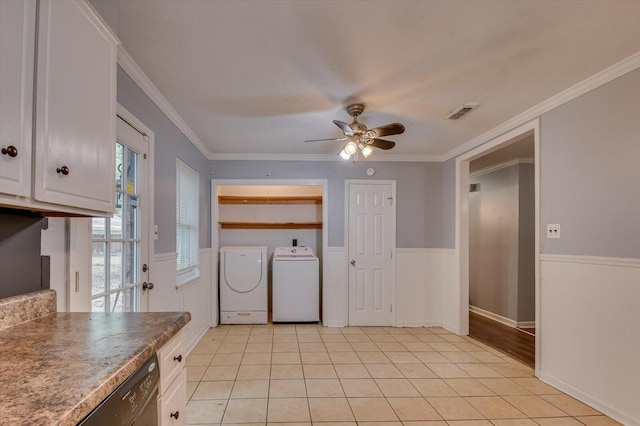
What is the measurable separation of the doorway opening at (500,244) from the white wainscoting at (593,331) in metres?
0.90

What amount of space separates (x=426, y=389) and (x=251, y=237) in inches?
131

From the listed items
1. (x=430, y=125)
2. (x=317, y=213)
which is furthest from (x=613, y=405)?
(x=317, y=213)

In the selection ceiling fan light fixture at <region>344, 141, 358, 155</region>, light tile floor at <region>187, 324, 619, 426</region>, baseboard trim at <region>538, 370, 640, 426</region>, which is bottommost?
light tile floor at <region>187, 324, 619, 426</region>

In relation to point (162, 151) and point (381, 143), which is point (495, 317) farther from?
point (162, 151)

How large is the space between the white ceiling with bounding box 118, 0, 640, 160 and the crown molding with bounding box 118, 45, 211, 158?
0.16 ft

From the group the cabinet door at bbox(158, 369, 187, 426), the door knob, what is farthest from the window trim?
the door knob

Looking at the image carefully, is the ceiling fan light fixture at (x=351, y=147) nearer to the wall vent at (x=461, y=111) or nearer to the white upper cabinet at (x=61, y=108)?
the wall vent at (x=461, y=111)

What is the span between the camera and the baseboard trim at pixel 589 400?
2.02m

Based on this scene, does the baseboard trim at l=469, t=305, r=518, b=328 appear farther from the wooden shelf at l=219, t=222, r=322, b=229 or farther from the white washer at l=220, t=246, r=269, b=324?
the white washer at l=220, t=246, r=269, b=324

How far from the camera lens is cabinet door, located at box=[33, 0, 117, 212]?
999 mm

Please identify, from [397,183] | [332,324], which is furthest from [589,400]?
[397,183]

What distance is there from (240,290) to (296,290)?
763 mm

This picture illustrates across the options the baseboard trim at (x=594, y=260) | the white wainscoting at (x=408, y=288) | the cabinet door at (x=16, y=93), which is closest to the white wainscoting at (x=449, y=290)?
the white wainscoting at (x=408, y=288)

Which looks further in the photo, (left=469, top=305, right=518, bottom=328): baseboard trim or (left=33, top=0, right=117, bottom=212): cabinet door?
(left=469, top=305, right=518, bottom=328): baseboard trim
